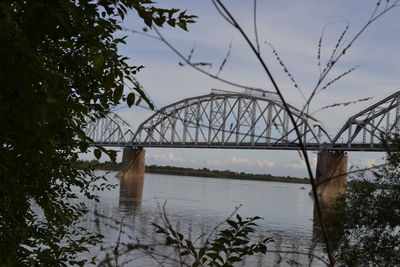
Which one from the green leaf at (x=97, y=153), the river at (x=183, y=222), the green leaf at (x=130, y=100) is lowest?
the river at (x=183, y=222)

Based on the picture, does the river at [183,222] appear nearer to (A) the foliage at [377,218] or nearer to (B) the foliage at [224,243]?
(B) the foliage at [224,243]

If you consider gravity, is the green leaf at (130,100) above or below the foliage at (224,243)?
above

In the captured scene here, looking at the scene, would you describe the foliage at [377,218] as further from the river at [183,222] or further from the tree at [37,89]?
the tree at [37,89]

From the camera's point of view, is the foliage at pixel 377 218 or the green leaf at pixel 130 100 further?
the foliage at pixel 377 218

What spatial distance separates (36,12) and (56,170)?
1.73m

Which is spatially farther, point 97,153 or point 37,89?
point 97,153

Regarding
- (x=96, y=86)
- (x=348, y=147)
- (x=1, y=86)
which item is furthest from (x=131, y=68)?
(x=348, y=147)

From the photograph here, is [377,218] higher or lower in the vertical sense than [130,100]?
lower

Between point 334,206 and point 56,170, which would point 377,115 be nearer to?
point 334,206

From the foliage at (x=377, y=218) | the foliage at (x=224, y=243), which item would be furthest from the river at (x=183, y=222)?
the foliage at (x=377, y=218)

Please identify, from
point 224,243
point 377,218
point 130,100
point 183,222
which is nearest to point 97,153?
point 130,100

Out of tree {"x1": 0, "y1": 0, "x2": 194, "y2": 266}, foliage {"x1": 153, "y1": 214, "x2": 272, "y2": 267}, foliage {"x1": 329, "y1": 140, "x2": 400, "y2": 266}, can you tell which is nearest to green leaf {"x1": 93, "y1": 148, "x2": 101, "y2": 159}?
tree {"x1": 0, "y1": 0, "x2": 194, "y2": 266}

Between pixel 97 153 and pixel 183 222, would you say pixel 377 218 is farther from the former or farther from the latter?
pixel 183 222

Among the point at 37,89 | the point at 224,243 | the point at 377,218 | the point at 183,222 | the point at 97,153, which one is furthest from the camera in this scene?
the point at 183,222
